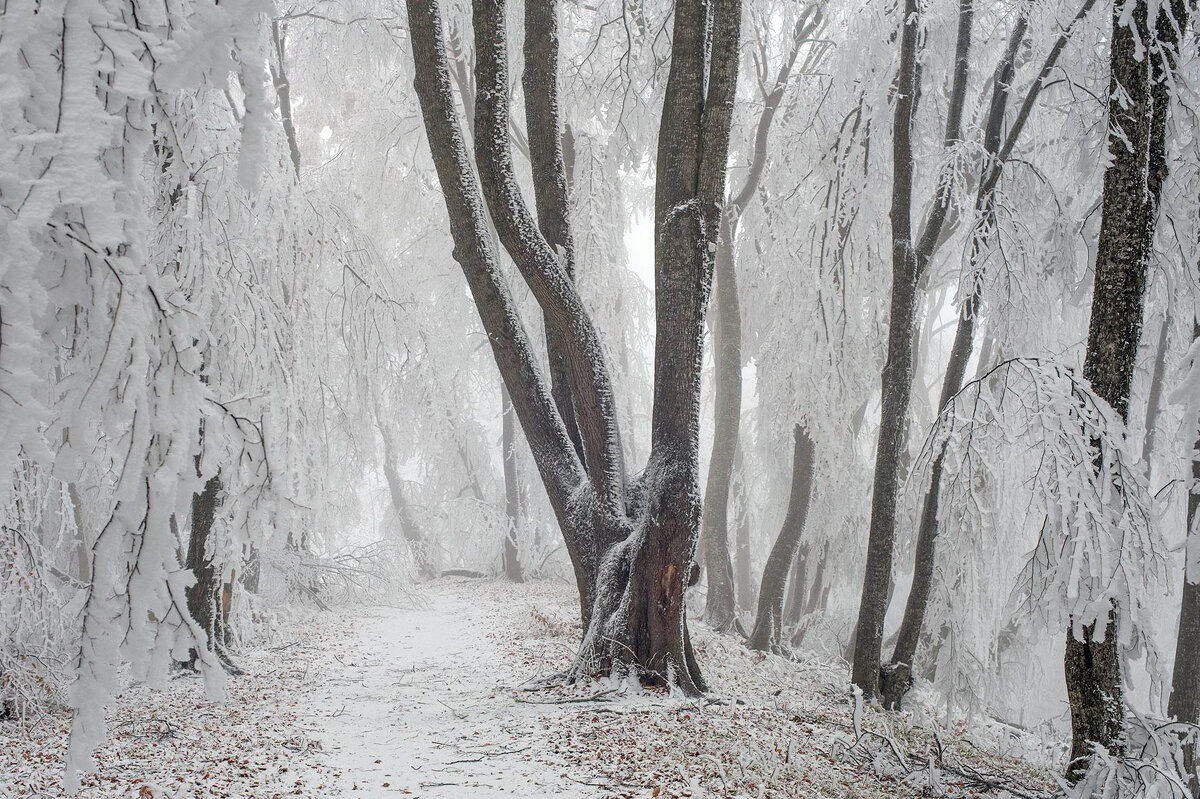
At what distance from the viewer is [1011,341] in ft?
17.2

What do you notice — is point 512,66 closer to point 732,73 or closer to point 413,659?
point 732,73

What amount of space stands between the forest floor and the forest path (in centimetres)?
1

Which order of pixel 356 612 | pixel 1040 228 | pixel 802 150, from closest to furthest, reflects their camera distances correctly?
pixel 1040 228
pixel 802 150
pixel 356 612

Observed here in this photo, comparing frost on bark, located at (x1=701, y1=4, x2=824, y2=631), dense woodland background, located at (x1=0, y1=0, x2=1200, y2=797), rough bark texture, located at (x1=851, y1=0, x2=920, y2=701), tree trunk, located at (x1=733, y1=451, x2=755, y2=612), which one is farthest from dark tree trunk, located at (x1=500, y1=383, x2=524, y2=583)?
rough bark texture, located at (x1=851, y1=0, x2=920, y2=701)

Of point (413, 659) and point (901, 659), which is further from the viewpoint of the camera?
point (413, 659)

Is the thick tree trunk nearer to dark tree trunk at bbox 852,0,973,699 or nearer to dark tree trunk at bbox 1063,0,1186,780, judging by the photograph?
dark tree trunk at bbox 852,0,973,699

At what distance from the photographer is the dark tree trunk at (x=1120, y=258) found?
308cm

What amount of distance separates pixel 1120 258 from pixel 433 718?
384 cm

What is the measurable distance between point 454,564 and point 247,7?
1341 cm

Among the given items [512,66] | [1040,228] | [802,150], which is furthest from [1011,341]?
[512,66]

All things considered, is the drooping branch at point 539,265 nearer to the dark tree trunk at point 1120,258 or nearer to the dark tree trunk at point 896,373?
the dark tree trunk at point 896,373

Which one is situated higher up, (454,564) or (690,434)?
(690,434)

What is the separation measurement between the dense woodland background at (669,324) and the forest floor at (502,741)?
13.8 inches

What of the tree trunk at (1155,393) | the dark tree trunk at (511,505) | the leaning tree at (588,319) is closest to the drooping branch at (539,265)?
the leaning tree at (588,319)
